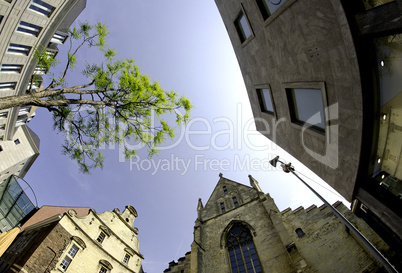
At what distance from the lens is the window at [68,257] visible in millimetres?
12703

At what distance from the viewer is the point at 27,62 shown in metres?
18.4

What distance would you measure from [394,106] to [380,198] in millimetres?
2388

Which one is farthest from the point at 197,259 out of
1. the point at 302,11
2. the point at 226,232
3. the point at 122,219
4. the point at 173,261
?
the point at 302,11

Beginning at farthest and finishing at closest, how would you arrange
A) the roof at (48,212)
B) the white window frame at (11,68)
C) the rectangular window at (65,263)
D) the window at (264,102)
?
the roof at (48,212) < the white window frame at (11,68) < the rectangular window at (65,263) < the window at (264,102)

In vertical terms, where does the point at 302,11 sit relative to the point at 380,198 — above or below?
above

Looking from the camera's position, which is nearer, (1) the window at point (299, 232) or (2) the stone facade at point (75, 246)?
(2) the stone facade at point (75, 246)

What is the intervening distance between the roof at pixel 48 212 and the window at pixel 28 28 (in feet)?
54.3

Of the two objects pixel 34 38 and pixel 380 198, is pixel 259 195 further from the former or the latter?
pixel 34 38

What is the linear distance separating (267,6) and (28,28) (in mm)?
20621

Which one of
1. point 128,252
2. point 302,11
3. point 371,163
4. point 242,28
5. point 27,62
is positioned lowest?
point 371,163

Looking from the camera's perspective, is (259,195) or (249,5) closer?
(249,5)

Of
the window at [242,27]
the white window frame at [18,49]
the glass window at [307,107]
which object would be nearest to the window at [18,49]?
the white window frame at [18,49]

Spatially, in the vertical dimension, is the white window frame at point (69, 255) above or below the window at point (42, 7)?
below

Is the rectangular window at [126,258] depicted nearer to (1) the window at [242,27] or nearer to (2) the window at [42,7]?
(1) the window at [242,27]
